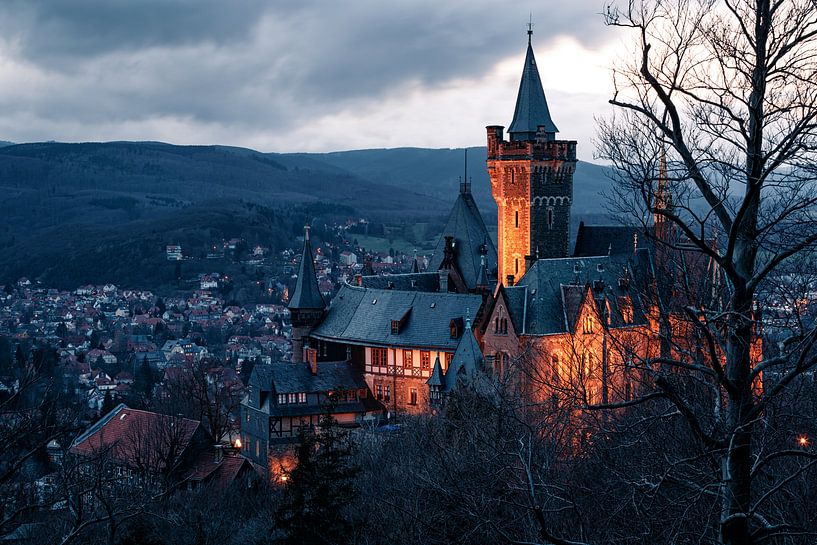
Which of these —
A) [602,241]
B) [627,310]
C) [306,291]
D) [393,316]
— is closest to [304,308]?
[306,291]

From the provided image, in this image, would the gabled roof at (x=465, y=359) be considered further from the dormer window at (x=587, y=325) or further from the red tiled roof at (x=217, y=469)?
the red tiled roof at (x=217, y=469)

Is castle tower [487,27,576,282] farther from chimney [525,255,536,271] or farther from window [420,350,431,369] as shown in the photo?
window [420,350,431,369]

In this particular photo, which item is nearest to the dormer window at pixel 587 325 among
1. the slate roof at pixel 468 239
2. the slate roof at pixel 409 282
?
the slate roof at pixel 468 239

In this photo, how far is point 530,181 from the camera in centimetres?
7056

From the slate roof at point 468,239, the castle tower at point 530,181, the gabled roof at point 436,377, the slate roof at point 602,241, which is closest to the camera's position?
the gabled roof at point 436,377

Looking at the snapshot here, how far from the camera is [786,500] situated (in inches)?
720

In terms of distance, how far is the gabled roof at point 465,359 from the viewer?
60.7 metres

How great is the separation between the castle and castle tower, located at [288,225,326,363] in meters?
0.08

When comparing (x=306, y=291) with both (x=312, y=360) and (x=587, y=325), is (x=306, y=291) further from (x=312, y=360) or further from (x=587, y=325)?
(x=587, y=325)

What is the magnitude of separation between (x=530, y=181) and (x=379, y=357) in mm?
14193

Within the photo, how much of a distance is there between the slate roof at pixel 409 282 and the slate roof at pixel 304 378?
7964 millimetres

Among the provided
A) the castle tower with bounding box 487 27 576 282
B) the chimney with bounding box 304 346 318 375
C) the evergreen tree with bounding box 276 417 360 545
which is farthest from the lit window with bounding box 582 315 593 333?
the evergreen tree with bounding box 276 417 360 545

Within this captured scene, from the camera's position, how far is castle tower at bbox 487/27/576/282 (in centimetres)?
7044

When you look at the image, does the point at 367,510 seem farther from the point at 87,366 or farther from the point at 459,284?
the point at 87,366
